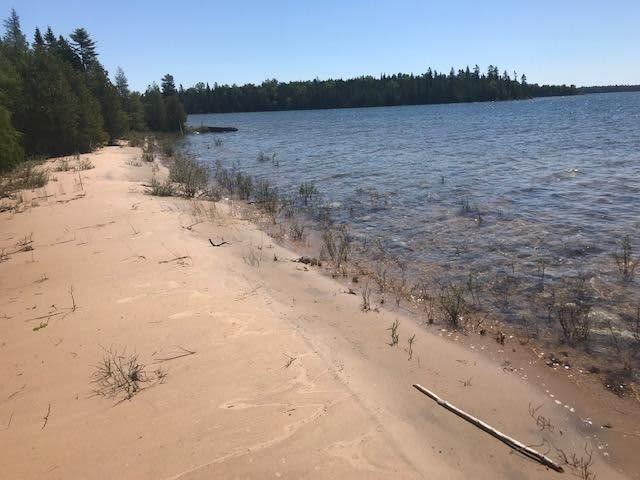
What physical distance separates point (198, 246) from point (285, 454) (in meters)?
6.38

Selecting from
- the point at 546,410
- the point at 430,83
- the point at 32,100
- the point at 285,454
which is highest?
the point at 430,83

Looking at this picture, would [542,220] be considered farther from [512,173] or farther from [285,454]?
[285,454]

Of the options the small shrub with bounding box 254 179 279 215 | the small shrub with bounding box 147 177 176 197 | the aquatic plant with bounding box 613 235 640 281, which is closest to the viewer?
the aquatic plant with bounding box 613 235 640 281

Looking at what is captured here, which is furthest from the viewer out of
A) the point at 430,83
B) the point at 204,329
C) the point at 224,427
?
the point at 430,83

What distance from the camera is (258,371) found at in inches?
182

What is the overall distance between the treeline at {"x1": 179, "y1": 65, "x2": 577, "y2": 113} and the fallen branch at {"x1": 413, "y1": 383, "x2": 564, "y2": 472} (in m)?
151

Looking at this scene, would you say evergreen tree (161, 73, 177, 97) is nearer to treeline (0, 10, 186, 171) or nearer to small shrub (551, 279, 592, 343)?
treeline (0, 10, 186, 171)

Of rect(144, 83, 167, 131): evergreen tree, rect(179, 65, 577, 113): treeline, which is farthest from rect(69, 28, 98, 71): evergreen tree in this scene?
rect(179, 65, 577, 113): treeline

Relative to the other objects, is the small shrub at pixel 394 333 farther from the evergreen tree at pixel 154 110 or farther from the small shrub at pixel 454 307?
the evergreen tree at pixel 154 110

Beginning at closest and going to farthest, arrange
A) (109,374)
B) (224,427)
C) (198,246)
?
(224,427) < (109,374) < (198,246)

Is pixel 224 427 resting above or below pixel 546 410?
above

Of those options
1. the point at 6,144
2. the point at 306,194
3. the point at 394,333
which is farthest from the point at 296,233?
the point at 6,144

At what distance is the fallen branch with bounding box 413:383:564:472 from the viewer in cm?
362

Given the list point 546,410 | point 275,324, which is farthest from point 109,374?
point 546,410
